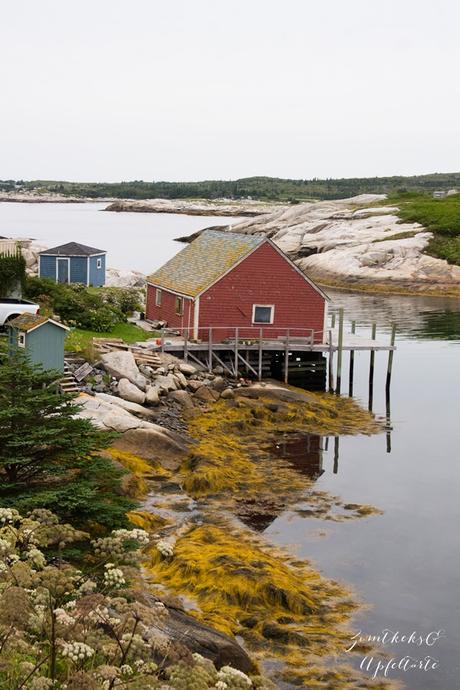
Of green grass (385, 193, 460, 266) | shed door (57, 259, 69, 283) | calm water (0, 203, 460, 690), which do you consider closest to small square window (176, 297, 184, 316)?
calm water (0, 203, 460, 690)

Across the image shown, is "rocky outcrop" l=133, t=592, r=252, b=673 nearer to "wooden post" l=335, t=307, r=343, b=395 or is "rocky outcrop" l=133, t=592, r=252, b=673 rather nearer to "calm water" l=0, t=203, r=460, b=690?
"calm water" l=0, t=203, r=460, b=690

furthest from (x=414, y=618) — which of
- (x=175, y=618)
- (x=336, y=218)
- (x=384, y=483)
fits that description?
(x=336, y=218)

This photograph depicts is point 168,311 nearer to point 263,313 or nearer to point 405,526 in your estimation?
point 263,313

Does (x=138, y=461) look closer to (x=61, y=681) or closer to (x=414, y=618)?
(x=414, y=618)

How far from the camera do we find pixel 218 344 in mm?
41844

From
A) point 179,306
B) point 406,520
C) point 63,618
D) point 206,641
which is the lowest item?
point 406,520

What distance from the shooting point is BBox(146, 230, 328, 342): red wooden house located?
1667 inches

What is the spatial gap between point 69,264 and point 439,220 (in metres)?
58.5

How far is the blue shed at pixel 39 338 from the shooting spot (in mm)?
29578

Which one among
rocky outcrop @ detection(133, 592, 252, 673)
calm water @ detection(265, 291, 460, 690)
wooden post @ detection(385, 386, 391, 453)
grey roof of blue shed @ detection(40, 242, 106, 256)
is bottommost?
Result: calm water @ detection(265, 291, 460, 690)

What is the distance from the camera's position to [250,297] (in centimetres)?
4272

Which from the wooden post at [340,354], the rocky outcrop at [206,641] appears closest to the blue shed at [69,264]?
the wooden post at [340,354]

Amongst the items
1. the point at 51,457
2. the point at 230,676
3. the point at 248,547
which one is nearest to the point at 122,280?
the point at 248,547

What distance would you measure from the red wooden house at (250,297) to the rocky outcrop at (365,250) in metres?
46.2
